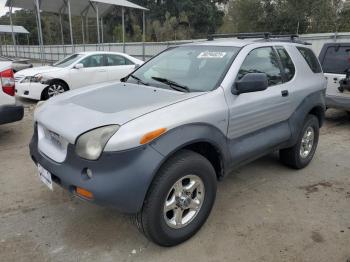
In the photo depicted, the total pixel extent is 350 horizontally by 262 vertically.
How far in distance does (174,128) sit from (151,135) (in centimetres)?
23

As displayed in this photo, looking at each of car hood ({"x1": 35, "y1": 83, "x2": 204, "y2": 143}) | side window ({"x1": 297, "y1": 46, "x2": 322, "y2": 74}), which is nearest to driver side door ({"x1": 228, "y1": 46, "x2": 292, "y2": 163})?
car hood ({"x1": 35, "y1": 83, "x2": 204, "y2": 143})

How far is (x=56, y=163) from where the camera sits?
2807mm

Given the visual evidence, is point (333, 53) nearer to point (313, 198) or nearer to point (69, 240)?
point (313, 198)

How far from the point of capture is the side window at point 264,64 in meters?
3.63

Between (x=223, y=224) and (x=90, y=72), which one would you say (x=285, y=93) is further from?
(x=90, y=72)

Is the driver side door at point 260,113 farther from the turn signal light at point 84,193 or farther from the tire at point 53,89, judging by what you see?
the tire at point 53,89

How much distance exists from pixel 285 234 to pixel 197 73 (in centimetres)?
175

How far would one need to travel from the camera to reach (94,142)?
2561 millimetres

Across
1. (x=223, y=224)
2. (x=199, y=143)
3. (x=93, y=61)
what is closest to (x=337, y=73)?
(x=223, y=224)

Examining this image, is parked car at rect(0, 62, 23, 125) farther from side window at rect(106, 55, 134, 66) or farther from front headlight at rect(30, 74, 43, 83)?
side window at rect(106, 55, 134, 66)

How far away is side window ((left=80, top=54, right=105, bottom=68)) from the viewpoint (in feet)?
31.3

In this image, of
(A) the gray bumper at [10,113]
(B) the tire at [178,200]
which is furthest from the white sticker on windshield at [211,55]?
(A) the gray bumper at [10,113]

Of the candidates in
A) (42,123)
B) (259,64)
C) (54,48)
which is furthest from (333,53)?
(54,48)

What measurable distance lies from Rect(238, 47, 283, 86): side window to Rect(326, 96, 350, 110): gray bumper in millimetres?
3455
